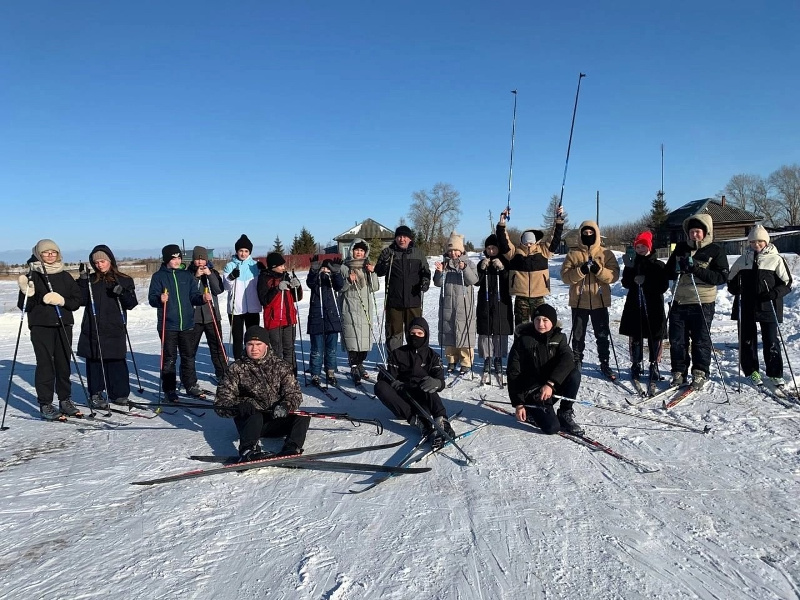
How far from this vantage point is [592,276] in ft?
20.9

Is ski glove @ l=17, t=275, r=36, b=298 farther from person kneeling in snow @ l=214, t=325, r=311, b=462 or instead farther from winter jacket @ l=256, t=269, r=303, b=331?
person kneeling in snow @ l=214, t=325, r=311, b=462

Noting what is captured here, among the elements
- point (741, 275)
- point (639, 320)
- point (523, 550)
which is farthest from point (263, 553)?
point (741, 275)

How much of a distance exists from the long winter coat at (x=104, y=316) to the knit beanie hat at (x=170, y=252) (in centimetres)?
52

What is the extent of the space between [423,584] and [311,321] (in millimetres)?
4446

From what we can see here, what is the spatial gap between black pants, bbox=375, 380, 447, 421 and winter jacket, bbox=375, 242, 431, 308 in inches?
71.2

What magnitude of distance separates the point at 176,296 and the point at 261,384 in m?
2.17

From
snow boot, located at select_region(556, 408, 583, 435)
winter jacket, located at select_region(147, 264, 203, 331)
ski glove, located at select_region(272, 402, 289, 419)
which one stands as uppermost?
winter jacket, located at select_region(147, 264, 203, 331)

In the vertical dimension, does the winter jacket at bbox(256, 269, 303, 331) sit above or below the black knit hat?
above

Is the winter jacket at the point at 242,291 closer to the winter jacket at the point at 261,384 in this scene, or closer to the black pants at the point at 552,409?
the winter jacket at the point at 261,384

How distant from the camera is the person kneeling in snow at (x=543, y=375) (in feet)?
15.4

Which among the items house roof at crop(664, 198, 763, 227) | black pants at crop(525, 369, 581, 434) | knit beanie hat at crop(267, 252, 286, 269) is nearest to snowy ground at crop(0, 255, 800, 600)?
black pants at crop(525, 369, 581, 434)

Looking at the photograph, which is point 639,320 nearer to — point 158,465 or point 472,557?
point 472,557

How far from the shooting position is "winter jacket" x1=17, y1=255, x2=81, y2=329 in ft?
17.7

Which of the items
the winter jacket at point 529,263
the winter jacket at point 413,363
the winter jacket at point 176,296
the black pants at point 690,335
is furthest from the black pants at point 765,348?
the winter jacket at point 176,296
